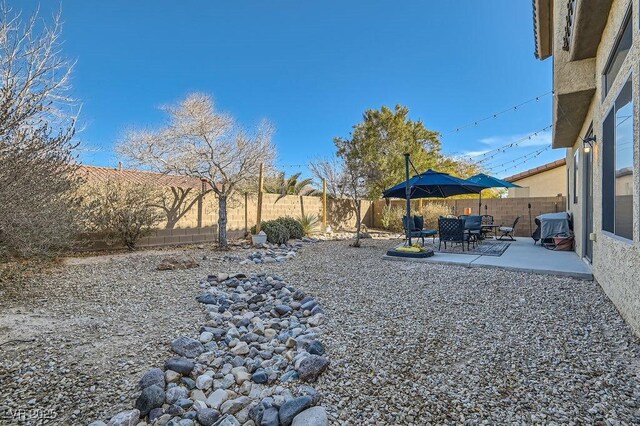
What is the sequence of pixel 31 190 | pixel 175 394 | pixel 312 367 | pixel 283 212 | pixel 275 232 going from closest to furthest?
pixel 175 394 < pixel 312 367 < pixel 31 190 < pixel 275 232 < pixel 283 212

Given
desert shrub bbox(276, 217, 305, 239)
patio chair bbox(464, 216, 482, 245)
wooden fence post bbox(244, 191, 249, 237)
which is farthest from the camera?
wooden fence post bbox(244, 191, 249, 237)

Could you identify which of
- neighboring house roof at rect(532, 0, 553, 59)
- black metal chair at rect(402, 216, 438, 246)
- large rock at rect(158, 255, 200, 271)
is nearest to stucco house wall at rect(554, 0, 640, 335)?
neighboring house roof at rect(532, 0, 553, 59)

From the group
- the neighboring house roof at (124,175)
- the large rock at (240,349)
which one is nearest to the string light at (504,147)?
the large rock at (240,349)

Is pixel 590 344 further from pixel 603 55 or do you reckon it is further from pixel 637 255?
pixel 603 55

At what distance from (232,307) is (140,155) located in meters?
7.00

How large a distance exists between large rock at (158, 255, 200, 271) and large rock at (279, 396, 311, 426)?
4.94 metres

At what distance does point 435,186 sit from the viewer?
9.17 metres

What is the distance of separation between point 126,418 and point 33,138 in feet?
11.1

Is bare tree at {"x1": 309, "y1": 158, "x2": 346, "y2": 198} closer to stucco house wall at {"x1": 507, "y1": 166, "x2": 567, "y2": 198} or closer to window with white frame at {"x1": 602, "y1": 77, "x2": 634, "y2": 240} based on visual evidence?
stucco house wall at {"x1": 507, "y1": 166, "x2": 567, "y2": 198}

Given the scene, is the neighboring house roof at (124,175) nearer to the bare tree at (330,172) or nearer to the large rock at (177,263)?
the large rock at (177,263)

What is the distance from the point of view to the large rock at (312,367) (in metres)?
2.53

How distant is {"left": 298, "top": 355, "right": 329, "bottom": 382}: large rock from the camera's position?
253cm

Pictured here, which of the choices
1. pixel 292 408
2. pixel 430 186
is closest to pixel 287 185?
pixel 430 186

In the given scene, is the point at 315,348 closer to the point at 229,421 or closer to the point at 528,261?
the point at 229,421
